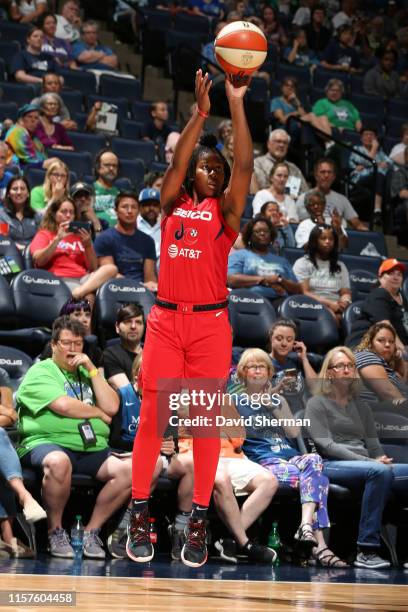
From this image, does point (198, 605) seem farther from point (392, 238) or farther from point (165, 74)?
point (165, 74)

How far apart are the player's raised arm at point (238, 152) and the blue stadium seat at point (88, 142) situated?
6.39 meters

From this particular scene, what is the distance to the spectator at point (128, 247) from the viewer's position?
30.6 feet

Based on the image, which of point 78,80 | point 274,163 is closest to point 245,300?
point 274,163

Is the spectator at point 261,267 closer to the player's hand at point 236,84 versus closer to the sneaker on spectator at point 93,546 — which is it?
the sneaker on spectator at point 93,546

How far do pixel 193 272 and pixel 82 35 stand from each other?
858 cm

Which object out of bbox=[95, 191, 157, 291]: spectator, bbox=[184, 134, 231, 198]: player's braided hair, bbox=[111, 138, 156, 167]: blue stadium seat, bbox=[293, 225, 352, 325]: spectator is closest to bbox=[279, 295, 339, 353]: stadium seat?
bbox=[293, 225, 352, 325]: spectator

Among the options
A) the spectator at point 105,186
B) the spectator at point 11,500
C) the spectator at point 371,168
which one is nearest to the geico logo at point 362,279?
the spectator at point 105,186

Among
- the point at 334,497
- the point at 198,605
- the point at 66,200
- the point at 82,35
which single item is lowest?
the point at 334,497

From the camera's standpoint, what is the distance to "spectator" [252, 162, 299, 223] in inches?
435

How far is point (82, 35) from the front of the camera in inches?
526

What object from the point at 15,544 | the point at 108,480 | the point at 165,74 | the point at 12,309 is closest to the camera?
the point at 15,544

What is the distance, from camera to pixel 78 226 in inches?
367

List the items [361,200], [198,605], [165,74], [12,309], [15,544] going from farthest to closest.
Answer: [165,74] → [361,200] → [12,309] → [15,544] → [198,605]

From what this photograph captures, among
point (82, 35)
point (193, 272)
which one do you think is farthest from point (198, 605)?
point (82, 35)
